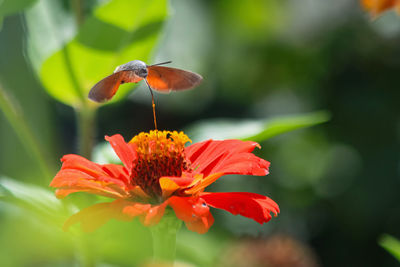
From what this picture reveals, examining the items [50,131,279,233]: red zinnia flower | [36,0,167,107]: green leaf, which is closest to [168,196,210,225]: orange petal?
[50,131,279,233]: red zinnia flower

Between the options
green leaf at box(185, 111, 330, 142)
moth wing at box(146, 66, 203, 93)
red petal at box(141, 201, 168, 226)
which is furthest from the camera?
green leaf at box(185, 111, 330, 142)

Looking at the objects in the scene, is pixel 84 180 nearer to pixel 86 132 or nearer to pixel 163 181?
pixel 163 181

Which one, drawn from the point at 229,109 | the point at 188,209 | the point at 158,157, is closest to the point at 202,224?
the point at 188,209

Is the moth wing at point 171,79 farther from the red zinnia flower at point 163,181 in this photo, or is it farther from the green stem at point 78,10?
the green stem at point 78,10

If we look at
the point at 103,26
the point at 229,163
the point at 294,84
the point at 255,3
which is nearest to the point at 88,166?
the point at 229,163

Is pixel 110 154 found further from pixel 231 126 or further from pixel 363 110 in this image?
pixel 363 110

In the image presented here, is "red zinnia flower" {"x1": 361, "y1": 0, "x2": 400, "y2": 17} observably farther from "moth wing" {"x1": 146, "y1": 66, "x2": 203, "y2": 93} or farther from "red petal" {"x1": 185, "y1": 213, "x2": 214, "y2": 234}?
"red petal" {"x1": 185, "y1": 213, "x2": 214, "y2": 234}
